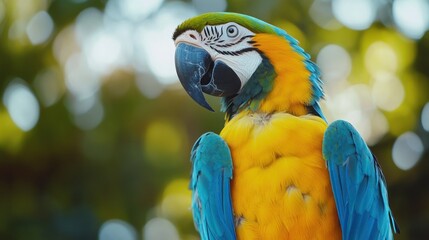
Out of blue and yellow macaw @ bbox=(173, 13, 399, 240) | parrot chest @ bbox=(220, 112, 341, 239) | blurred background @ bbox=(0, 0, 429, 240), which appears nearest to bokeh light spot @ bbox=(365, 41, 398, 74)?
blurred background @ bbox=(0, 0, 429, 240)

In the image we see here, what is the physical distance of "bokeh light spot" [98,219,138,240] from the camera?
714cm

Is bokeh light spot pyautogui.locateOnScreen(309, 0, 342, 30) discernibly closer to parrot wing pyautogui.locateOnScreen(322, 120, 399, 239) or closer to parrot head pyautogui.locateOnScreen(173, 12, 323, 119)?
parrot head pyautogui.locateOnScreen(173, 12, 323, 119)

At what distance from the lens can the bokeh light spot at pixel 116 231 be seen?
23.4 ft

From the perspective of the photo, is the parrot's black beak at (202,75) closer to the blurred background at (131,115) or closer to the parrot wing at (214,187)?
the parrot wing at (214,187)

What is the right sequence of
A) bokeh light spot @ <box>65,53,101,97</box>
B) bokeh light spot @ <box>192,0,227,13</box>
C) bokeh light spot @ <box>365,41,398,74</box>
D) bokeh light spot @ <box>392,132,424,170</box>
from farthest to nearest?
bokeh light spot @ <box>65,53,101,97</box> < bokeh light spot @ <box>392,132,424,170</box> < bokeh light spot @ <box>365,41,398,74</box> < bokeh light spot @ <box>192,0,227,13</box>

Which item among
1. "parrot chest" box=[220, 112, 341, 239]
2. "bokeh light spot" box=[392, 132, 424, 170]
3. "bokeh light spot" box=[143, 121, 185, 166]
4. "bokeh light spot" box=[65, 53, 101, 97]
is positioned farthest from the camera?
"bokeh light spot" box=[65, 53, 101, 97]

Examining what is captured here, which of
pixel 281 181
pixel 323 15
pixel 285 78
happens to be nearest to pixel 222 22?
pixel 285 78

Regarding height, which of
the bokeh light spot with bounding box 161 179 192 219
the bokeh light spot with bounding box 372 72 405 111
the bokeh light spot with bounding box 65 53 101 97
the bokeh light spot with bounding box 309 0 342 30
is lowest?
the bokeh light spot with bounding box 161 179 192 219

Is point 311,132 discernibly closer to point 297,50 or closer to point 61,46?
point 297,50

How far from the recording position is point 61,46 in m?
7.09

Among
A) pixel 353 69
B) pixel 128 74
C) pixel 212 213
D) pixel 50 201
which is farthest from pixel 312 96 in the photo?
pixel 50 201

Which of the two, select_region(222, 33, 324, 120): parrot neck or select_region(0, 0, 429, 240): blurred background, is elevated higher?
select_region(222, 33, 324, 120): parrot neck

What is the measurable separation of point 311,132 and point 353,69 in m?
3.95

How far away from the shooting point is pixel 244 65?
2984mm
